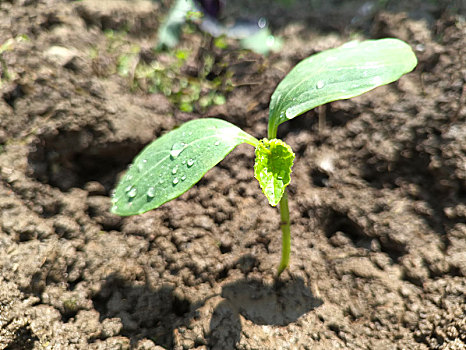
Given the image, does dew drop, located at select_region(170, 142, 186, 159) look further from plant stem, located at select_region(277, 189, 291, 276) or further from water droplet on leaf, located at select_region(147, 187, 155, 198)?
plant stem, located at select_region(277, 189, 291, 276)

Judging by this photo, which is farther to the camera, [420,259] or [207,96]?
[207,96]

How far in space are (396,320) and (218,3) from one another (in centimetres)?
167

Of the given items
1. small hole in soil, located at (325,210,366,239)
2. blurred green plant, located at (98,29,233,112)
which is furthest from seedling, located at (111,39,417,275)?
blurred green plant, located at (98,29,233,112)

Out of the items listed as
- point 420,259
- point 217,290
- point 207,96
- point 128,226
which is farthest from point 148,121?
point 420,259

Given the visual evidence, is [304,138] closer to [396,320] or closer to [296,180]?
[296,180]

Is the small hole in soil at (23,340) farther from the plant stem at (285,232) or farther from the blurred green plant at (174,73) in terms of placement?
the blurred green plant at (174,73)

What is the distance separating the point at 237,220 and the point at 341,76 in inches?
24.0

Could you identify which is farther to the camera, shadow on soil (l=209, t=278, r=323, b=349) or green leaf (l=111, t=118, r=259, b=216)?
shadow on soil (l=209, t=278, r=323, b=349)

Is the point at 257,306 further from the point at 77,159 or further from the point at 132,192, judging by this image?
the point at 77,159

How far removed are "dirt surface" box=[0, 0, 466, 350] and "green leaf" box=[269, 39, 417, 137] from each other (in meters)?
0.37

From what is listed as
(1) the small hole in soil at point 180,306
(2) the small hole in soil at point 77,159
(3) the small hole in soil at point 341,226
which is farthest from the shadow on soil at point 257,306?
(2) the small hole in soil at point 77,159

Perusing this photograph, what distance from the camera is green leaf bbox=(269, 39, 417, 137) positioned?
3.44ft

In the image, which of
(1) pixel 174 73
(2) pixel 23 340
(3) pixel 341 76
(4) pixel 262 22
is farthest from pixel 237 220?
(4) pixel 262 22

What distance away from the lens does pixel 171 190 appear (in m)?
1.02
